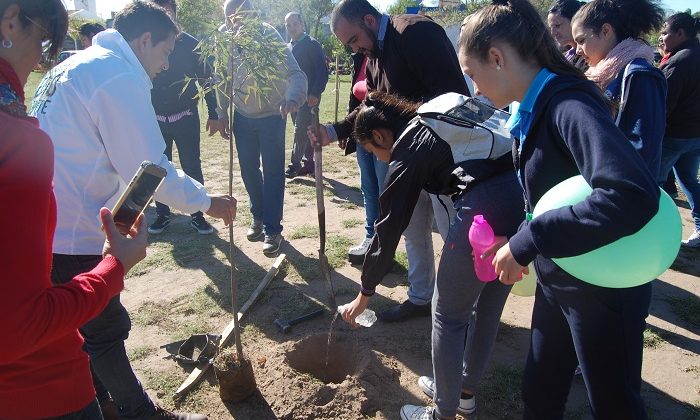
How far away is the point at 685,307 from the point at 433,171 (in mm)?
3035

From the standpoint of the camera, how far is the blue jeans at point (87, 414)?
1.53 meters

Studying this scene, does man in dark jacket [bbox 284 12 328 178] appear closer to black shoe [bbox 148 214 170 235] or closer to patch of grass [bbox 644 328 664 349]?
black shoe [bbox 148 214 170 235]

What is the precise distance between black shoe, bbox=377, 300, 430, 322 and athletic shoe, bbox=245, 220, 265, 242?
210cm

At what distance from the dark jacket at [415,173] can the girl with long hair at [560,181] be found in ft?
1.36

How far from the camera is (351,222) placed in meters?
5.88

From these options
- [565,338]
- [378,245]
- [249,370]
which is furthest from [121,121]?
[565,338]

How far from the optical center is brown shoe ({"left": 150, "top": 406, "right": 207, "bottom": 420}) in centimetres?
260

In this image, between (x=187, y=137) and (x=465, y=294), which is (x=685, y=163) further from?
(x=187, y=137)

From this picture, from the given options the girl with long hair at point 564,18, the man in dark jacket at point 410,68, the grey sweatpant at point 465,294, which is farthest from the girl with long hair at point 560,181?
the girl with long hair at point 564,18

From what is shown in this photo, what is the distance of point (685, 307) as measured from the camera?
398 cm

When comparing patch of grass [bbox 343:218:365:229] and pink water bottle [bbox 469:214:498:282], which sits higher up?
pink water bottle [bbox 469:214:498:282]

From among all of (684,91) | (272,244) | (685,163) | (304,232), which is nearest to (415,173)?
(272,244)

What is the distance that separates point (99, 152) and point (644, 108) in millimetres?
2710

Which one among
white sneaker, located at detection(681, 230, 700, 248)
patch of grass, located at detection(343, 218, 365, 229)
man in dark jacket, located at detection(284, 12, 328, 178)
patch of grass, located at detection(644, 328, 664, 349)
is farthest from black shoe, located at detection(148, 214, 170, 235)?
white sneaker, located at detection(681, 230, 700, 248)
